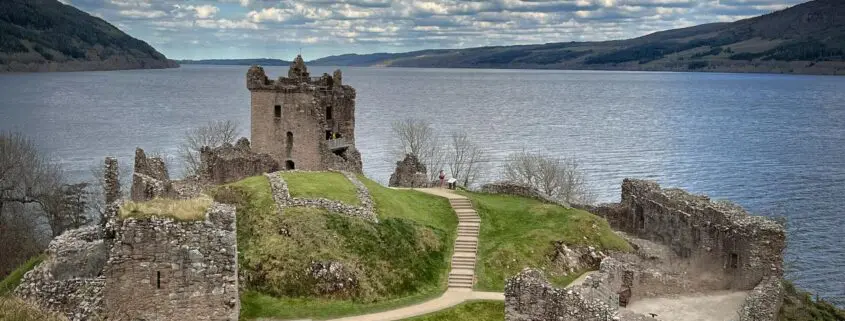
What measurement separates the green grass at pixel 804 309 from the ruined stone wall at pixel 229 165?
2823 cm

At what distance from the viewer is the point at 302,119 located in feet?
161

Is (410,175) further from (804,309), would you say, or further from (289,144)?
(804,309)

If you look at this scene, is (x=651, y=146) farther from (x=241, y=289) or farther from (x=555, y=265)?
(x=241, y=289)

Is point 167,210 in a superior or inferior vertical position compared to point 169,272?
superior

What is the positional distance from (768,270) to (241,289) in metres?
22.1

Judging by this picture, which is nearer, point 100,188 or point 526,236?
point 526,236

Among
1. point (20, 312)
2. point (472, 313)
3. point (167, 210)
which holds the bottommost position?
point (472, 313)

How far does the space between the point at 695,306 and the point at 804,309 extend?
821 centimetres

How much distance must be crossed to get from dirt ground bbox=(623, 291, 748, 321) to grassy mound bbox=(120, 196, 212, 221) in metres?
18.5

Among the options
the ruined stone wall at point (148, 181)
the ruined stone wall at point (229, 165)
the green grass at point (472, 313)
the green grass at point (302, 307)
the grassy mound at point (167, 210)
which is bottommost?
the green grass at point (472, 313)

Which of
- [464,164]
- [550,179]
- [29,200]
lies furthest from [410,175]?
[464,164]

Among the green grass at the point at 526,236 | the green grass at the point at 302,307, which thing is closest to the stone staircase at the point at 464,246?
the green grass at the point at 526,236

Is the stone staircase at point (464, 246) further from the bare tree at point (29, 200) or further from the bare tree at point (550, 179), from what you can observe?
the bare tree at point (29, 200)

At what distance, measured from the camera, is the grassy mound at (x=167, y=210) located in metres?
19.3
